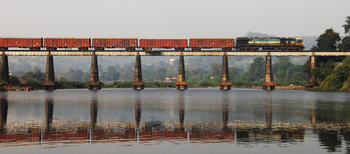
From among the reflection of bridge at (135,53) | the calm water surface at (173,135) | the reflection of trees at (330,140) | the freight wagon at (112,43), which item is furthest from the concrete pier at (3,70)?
the reflection of trees at (330,140)

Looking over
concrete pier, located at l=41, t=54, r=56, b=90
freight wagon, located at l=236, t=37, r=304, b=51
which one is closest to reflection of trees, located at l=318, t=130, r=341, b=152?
freight wagon, located at l=236, t=37, r=304, b=51

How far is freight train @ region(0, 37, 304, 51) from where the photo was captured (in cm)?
10781

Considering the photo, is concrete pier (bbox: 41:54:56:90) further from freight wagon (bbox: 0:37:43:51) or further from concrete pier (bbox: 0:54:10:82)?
concrete pier (bbox: 0:54:10:82)

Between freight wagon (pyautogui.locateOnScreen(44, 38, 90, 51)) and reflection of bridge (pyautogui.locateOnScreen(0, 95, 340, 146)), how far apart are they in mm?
77819

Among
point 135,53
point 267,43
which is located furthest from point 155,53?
point 267,43

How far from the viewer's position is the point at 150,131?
26.0m

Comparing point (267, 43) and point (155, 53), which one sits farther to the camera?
point (267, 43)

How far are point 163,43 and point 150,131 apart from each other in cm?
8515

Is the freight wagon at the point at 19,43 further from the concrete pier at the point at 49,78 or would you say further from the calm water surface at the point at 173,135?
the calm water surface at the point at 173,135

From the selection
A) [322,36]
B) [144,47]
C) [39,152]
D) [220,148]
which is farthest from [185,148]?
[322,36]

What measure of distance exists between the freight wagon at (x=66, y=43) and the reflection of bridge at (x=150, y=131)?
7782cm

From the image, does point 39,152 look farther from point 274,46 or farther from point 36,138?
point 274,46

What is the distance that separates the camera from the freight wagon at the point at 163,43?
110m

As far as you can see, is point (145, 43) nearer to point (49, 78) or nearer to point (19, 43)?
point (49, 78)
